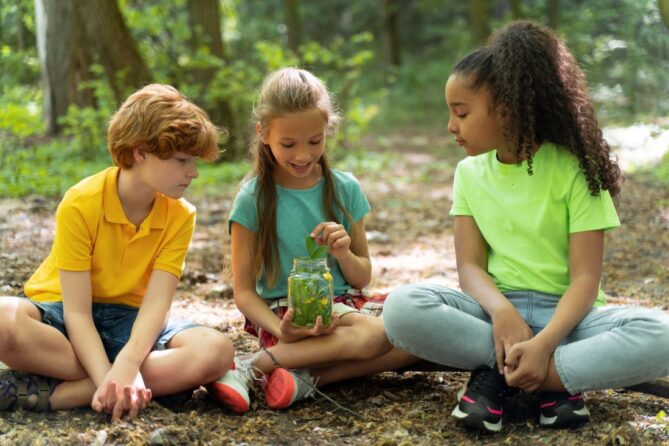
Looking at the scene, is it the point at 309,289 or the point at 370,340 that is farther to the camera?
the point at 370,340

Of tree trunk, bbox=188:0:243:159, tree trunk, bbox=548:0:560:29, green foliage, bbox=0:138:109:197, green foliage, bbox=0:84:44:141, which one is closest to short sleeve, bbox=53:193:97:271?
green foliage, bbox=0:84:44:141

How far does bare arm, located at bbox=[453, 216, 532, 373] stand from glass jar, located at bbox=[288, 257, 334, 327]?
51cm

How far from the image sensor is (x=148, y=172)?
2734 millimetres

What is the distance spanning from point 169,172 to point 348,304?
0.88 metres

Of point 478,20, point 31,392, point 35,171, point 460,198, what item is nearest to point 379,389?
point 460,198

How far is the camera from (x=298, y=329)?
109 inches

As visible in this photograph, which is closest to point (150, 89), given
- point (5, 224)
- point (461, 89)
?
point (461, 89)

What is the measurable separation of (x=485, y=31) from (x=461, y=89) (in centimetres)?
1276

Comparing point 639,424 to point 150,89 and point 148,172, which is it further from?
point 150,89

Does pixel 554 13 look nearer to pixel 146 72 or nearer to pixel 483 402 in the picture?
pixel 146 72

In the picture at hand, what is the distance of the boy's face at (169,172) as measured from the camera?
271 cm

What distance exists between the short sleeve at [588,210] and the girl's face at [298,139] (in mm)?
918

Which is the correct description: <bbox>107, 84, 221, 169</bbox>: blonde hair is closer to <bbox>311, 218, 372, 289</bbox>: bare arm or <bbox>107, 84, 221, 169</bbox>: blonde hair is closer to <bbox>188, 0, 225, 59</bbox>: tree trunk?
<bbox>311, 218, 372, 289</bbox>: bare arm

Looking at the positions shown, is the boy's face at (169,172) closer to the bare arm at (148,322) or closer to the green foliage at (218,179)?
the bare arm at (148,322)
